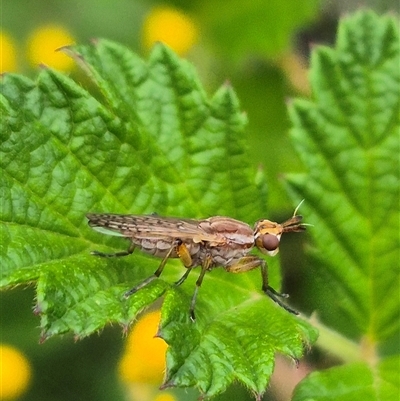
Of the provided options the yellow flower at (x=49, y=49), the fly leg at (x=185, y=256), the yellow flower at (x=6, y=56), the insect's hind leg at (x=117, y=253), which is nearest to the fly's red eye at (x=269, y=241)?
the fly leg at (x=185, y=256)

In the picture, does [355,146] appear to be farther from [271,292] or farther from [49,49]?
[49,49]

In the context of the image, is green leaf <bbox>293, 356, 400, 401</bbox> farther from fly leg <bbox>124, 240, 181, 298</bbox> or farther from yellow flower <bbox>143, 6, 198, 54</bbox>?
yellow flower <bbox>143, 6, 198, 54</bbox>

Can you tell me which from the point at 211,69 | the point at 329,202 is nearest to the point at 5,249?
the point at 329,202

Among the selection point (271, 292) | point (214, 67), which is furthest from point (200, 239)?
point (214, 67)

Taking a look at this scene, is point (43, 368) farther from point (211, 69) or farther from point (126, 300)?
point (211, 69)

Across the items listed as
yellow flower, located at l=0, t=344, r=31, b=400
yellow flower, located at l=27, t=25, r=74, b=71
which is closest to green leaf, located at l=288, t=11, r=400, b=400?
yellow flower, located at l=0, t=344, r=31, b=400

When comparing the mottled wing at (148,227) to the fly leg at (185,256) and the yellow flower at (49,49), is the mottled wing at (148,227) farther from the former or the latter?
the yellow flower at (49,49)
